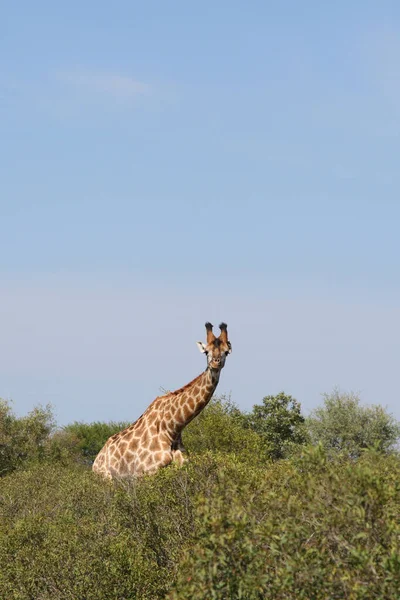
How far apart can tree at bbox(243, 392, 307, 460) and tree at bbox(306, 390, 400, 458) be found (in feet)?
7.28

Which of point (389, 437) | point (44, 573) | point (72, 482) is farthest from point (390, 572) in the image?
point (389, 437)

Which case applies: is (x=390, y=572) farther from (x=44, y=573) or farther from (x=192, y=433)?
(x=192, y=433)

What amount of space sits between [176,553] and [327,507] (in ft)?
20.1

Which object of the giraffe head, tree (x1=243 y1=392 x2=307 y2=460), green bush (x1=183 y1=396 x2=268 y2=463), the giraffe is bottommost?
the giraffe

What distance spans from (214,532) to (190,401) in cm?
1471

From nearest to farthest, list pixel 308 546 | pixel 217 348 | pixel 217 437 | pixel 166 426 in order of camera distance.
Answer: pixel 308 546 → pixel 217 348 → pixel 166 426 → pixel 217 437

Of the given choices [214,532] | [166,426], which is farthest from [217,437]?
[214,532]

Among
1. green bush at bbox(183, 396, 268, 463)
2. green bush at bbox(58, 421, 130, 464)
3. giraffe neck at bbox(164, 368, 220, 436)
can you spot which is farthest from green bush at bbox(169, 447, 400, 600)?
green bush at bbox(58, 421, 130, 464)

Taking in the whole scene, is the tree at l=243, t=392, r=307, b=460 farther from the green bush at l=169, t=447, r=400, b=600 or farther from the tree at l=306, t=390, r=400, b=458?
the green bush at l=169, t=447, r=400, b=600

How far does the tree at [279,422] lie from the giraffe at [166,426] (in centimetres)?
2164

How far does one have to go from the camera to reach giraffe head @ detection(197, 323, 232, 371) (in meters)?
23.1

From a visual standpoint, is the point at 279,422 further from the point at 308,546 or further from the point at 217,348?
the point at 308,546

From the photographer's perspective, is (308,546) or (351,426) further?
(351,426)

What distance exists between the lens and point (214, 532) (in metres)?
9.47
